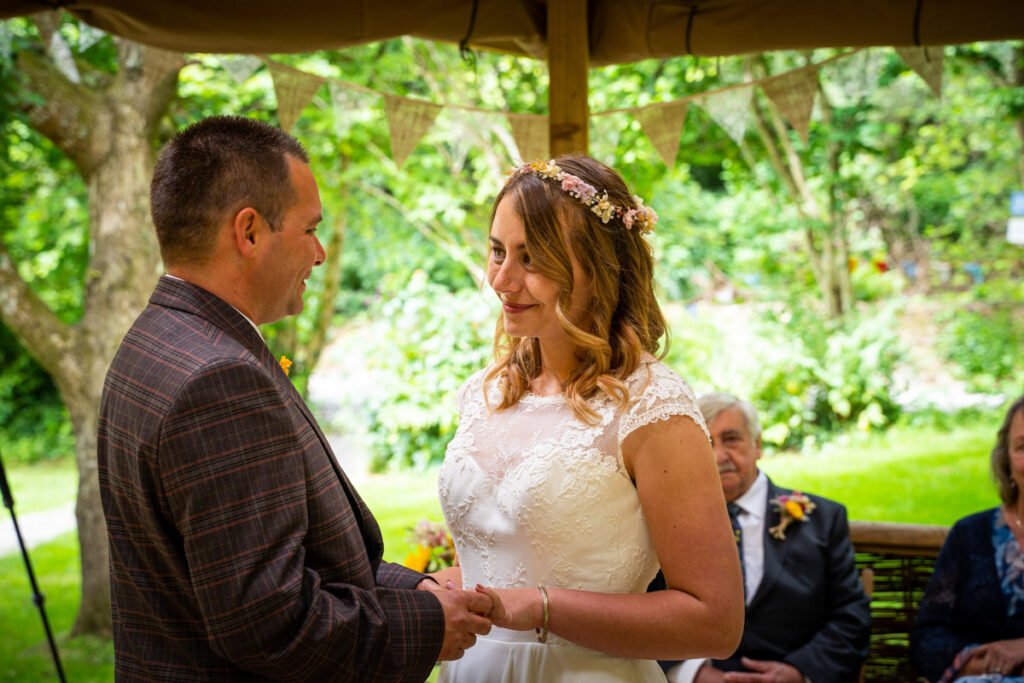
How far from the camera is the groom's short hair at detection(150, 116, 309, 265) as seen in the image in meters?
1.65

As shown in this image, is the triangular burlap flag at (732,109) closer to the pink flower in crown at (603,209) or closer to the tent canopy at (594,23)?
the tent canopy at (594,23)

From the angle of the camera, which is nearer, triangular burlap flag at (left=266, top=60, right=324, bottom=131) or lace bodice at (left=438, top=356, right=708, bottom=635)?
lace bodice at (left=438, top=356, right=708, bottom=635)

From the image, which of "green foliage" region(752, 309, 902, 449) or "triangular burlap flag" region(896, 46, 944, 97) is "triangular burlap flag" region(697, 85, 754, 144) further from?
"green foliage" region(752, 309, 902, 449)

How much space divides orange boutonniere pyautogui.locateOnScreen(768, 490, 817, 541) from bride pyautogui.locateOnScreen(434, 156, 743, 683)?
1170 millimetres

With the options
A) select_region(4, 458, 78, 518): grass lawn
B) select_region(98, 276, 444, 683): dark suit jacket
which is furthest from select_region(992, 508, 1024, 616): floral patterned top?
select_region(4, 458, 78, 518): grass lawn

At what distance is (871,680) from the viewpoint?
3.70m

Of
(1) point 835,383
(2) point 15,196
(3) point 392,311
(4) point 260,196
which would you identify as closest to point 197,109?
(3) point 392,311

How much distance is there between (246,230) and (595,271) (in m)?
0.79

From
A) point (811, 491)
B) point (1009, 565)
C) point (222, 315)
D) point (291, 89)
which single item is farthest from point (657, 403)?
point (811, 491)

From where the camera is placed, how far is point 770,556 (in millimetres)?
3195

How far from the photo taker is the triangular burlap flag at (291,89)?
3391 millimetres

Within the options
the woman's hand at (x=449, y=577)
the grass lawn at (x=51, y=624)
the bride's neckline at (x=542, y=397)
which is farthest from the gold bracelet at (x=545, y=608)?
the grass lawn at (x=51, y=624)

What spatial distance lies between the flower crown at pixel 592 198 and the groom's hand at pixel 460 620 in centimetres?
83

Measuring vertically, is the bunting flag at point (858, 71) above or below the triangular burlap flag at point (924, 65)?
above
